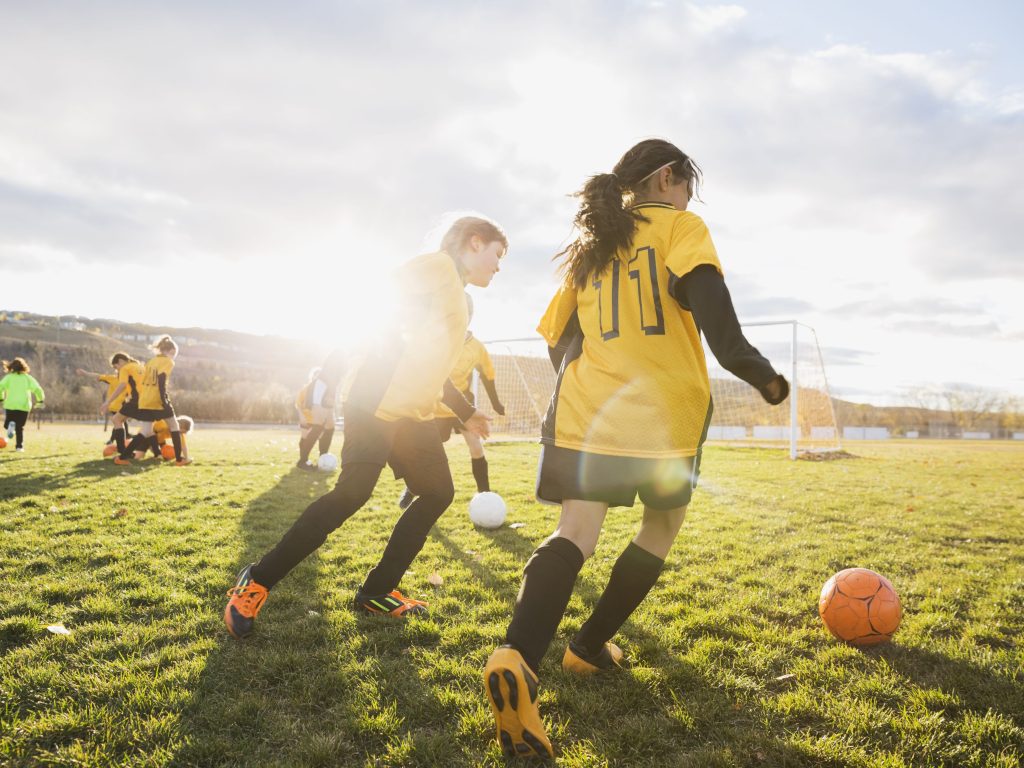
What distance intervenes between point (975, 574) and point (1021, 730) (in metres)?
2.76

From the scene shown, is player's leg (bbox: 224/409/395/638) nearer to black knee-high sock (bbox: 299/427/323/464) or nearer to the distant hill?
the distant hill

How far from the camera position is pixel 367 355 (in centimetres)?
326

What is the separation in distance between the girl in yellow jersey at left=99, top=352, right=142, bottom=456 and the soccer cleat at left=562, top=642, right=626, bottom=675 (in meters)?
10.5

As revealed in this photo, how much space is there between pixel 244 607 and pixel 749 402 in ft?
69.3

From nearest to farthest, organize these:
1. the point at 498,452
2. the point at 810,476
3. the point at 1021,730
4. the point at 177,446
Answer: the point at 1021,730 < the point at 177,446 < the point at 810,476 < the point at 498,452

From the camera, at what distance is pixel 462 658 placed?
9.46 ft

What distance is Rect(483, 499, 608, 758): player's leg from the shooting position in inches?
78.0

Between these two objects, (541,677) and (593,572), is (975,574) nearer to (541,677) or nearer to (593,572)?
(593,572)

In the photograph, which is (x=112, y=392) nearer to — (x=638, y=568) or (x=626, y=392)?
(x=638, y=568)

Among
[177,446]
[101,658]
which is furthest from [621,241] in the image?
[177,446]

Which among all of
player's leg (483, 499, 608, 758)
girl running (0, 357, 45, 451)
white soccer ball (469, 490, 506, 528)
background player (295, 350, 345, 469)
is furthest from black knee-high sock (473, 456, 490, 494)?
girl running (0, 357, 45, 451)

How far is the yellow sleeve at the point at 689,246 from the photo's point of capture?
2.19m

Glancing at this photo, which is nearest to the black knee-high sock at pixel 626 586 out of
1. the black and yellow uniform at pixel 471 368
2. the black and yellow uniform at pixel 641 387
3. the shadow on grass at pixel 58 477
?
the black and yellow uniform at pixel 641 387

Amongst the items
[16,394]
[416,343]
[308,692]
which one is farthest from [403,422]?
[16,394]
